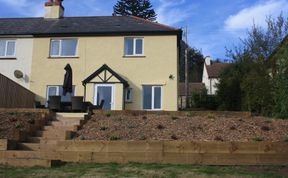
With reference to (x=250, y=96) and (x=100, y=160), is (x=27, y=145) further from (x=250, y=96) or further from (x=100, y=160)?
(x=250, y=96)

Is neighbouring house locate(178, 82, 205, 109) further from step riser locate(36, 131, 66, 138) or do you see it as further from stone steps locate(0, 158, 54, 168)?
stone steps locate(0, 158, 54, 168)

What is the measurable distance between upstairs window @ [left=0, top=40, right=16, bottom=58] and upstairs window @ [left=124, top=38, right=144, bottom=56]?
7.36m

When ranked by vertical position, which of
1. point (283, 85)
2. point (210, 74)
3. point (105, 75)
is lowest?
point (283, 85)

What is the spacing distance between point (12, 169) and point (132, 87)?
15.2m

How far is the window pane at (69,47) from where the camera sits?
26719 millimetres

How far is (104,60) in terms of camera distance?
26172 mm

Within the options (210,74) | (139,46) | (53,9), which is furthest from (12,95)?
(210,74)

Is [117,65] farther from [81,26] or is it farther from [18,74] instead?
[18,74]

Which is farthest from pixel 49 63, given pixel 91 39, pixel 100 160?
pixel 100 160

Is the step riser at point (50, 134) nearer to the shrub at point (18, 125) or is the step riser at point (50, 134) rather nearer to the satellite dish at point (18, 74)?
the shrub at point (18, 125)

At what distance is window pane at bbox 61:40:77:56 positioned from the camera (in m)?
26.7

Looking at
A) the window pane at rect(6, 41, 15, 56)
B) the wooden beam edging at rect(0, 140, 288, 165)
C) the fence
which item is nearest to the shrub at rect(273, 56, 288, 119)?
the wooden beam edging at rect(0, 140, 288, 165)

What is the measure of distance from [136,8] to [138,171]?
182ft

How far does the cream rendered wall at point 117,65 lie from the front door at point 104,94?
0.33m
